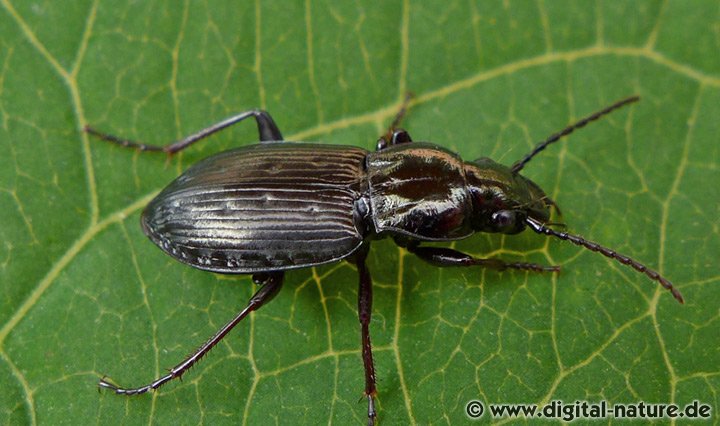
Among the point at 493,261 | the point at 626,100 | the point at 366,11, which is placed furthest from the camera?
the point at 366,11

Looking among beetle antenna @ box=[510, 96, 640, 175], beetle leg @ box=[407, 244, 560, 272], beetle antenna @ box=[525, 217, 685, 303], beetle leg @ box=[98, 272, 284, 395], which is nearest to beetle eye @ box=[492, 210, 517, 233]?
beetle antenna @ box=[525, 217, 685, 303]

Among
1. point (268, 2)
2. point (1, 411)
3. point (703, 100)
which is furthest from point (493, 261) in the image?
point (1, 411)

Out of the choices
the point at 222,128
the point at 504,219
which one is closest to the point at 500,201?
the point at 504,219

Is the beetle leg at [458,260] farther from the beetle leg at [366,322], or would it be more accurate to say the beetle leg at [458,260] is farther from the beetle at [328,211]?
the beetle leg at [366,322]

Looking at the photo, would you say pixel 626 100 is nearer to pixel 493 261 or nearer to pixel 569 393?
pixel 493 261

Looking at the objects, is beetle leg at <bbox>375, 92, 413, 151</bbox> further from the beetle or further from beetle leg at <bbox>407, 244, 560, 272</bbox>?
beetle leg at <bbox>407, 244, 560, 272</bbox>

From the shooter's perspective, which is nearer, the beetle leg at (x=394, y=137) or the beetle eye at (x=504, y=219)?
the beetle eye at (x=504, y=219)

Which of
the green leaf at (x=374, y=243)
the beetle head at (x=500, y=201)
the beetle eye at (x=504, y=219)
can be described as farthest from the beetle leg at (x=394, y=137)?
the beetle eye at (x=504, y=219)
